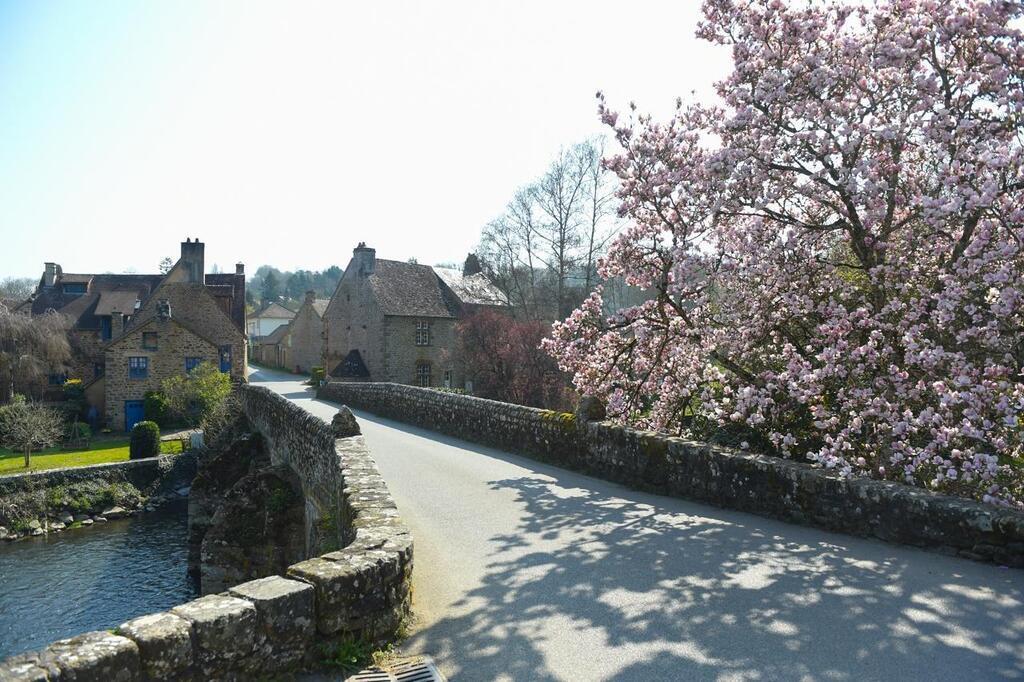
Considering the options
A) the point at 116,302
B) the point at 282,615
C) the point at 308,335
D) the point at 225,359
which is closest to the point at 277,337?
the point at 308,335

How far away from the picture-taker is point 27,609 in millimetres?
17953

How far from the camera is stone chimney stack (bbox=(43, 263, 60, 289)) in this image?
4950cm

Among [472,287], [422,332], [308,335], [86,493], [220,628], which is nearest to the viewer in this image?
[220,628]

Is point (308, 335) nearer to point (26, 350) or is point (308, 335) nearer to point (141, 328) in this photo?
point (141, 328)

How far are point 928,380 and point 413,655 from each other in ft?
23.1

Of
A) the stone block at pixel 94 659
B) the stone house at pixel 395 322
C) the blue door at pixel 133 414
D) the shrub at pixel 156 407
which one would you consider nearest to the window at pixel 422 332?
the stone house at pixel 395 322

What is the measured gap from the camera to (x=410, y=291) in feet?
144

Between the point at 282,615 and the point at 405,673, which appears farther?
the point at 405,673

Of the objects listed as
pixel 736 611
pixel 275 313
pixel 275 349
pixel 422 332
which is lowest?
pixel 736 611

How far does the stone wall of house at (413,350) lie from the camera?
41.2 metres

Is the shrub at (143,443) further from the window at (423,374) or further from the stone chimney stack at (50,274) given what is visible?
the stone chimney stack at (50,274)

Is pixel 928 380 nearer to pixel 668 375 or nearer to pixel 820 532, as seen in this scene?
pixel 820 532

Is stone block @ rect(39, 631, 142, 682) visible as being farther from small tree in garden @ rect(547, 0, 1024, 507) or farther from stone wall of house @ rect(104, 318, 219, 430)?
stone wall of house @ rect(104, 318, 219, 430)

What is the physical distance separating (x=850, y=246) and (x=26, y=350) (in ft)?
132
